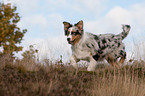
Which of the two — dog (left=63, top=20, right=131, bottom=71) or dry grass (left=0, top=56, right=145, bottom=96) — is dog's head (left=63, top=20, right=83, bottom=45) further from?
dry grass (left=0, top=56, right=145, bottom=96)

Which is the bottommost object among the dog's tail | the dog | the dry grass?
the dry grass

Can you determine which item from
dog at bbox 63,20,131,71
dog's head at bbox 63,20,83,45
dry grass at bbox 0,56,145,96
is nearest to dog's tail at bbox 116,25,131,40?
dog at bbox 63,20,131,71

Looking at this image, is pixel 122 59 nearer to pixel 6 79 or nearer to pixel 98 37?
pixel 98 37

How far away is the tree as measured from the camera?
38.7 ft

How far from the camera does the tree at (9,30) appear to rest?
11.8 meters

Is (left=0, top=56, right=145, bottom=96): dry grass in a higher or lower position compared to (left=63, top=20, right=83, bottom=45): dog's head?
lower

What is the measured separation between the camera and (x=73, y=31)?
7035 mm

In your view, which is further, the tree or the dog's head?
the tree

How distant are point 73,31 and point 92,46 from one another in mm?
1046

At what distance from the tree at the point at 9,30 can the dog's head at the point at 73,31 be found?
5.36m

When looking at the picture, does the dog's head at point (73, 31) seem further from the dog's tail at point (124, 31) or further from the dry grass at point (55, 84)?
the dog's tail at point (124, 31)

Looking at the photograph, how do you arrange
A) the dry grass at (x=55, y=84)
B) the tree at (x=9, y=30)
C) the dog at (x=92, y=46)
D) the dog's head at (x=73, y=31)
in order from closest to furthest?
the dry grass at (x=55, y=84)
the dog's head at (x=73, y=31)
the dog at (x=92, y=46)
the tree at (x=9, y=30)

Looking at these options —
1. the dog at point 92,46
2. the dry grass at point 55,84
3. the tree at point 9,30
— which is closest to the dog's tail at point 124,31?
the dog at point 92,46

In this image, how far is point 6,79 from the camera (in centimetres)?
516
